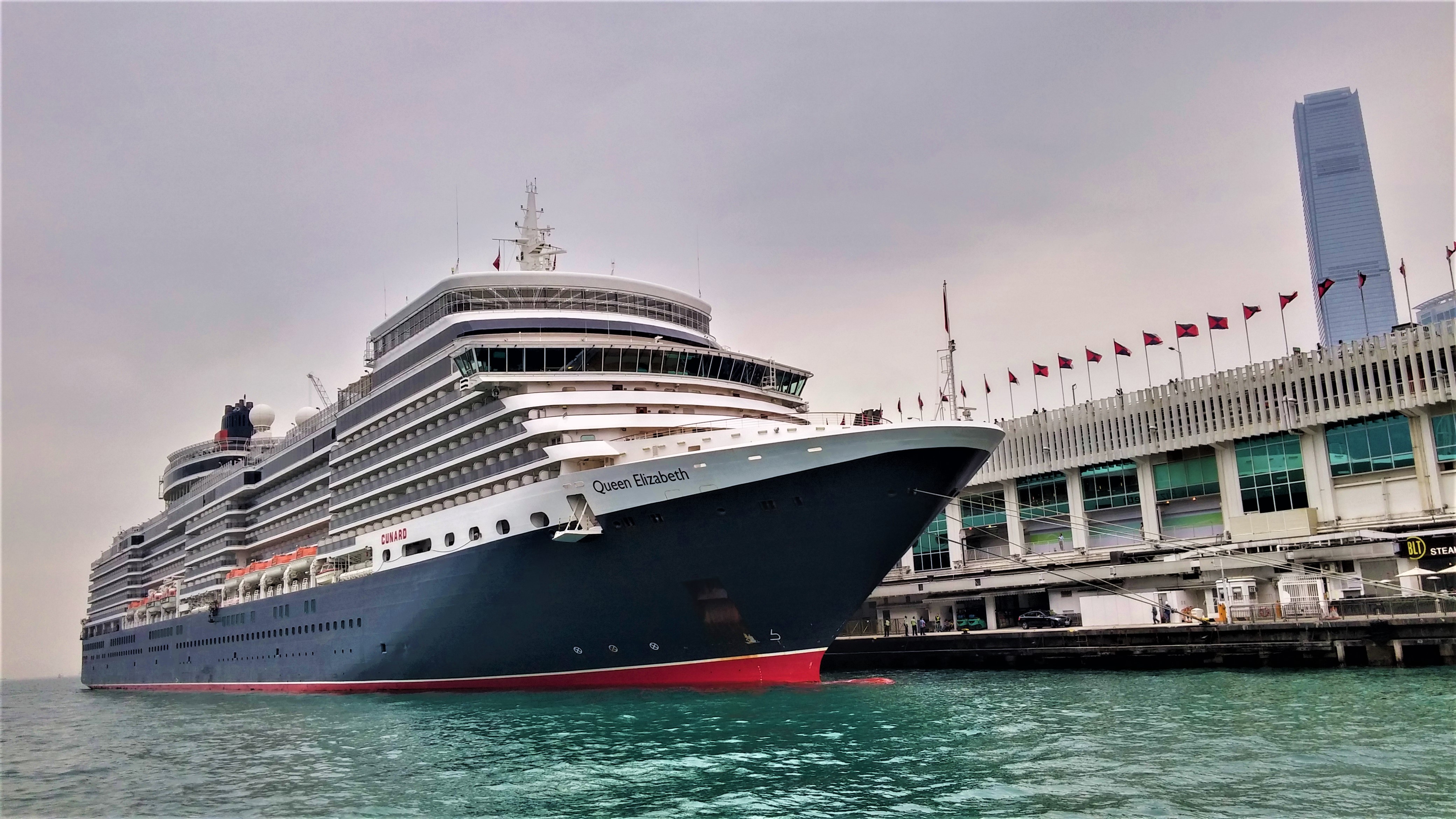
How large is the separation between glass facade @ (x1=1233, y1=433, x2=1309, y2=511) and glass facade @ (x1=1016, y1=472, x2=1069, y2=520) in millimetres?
9699

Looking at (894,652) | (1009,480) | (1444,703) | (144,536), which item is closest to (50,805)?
(1444,703)

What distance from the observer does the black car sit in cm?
4400

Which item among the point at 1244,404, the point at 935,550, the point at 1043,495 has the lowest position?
the point at 935,550

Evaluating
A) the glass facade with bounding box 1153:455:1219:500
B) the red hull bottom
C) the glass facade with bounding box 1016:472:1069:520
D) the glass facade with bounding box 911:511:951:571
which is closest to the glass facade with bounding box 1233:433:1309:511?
the glass facade with bounding box 1153:455:1219:500

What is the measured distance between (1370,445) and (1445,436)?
2855 mm

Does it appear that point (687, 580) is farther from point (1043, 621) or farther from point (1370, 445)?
point (1370, 445)

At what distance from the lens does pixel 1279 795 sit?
13562 mm

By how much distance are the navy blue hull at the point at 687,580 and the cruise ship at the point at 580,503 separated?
0.19 ft

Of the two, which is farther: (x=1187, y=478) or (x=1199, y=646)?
(x=1187, y=478)

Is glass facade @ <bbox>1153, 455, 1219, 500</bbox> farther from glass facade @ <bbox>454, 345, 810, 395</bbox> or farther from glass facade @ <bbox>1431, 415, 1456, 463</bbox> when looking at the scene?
glass facade @ <bbox>454, 345, 810, 395</bbox>

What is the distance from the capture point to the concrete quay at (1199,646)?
30016 millimetres

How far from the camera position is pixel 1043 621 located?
1839 inches

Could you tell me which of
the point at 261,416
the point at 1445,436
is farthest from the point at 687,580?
the point at 261,416

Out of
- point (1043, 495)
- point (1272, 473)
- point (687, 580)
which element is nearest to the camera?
point (687, 580)
